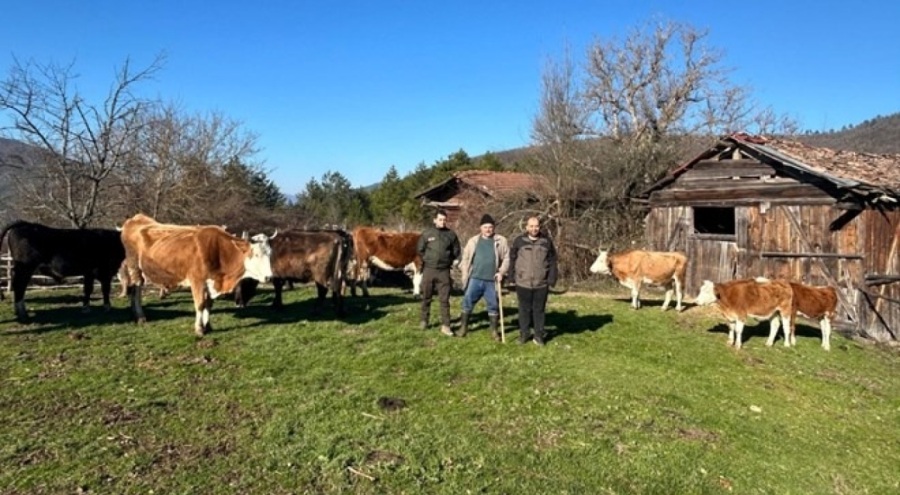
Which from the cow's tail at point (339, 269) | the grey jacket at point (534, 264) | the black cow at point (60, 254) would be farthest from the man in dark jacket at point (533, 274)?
the black cow at point (60, 254)

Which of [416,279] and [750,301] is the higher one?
[416,279]

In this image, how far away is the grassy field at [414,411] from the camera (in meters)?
5.58

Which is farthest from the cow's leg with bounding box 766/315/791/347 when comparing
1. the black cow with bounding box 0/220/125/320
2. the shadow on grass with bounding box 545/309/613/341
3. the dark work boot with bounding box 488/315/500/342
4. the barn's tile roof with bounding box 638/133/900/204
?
the black cow with bounding box 0/220/125/320

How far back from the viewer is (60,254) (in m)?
11.1

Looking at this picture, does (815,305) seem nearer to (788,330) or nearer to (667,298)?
(788,330)

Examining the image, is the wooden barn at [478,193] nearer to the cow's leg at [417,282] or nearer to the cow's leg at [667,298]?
the cow's leg at [667,298]

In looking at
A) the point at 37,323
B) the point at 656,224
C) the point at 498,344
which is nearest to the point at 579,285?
the point at 656,224

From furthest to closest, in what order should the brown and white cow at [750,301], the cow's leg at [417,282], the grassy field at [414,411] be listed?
the cow's leg at [417,282], the brown and white cow at [750,301], the grassy field at [414,411]

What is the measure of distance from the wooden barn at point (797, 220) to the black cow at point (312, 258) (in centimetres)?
1274

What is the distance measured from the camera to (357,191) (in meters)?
57.3

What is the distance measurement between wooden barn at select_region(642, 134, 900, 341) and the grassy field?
17.2ft

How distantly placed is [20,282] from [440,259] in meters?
7.57

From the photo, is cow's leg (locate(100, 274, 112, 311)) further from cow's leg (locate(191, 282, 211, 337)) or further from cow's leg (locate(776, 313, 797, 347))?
cow's leg (locate(776, 313, 797, 347))

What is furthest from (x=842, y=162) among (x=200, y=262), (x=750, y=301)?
(x=200, y=262)
